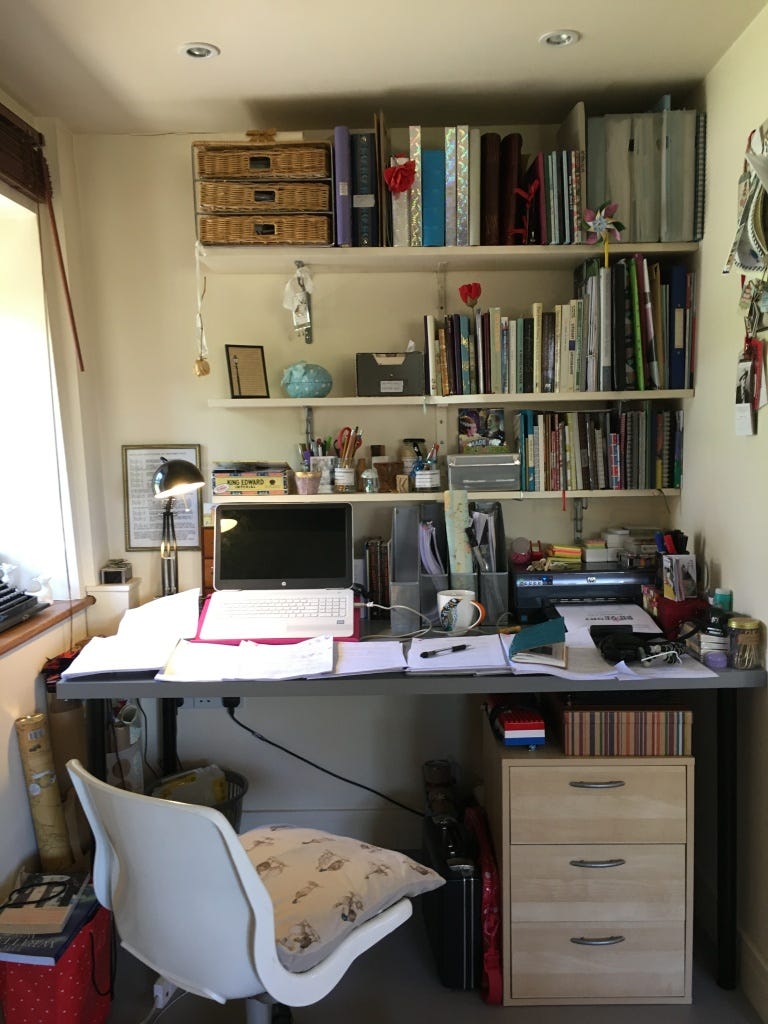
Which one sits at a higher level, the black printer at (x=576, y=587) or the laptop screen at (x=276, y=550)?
the laptop screen at (x=276, y=550)

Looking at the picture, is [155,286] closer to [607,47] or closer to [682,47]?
[607,47]

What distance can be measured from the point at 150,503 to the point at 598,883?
5.62 ft

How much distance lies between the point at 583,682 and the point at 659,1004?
854 mm

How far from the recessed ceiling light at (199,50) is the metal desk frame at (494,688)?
1.54 meters

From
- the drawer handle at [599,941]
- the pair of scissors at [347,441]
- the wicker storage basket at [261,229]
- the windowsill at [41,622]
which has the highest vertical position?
the wicker storage basket at [261,229]

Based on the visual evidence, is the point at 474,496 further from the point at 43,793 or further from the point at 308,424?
the point at 43,793

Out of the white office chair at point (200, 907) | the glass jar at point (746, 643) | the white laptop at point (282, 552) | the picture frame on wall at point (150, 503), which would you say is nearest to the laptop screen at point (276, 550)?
the white laptop at point (282, 552)

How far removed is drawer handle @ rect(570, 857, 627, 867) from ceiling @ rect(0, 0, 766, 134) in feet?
6.55

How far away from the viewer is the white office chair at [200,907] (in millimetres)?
1171

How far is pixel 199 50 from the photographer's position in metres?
1.83

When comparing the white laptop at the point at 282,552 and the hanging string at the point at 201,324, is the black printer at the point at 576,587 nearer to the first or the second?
the white laptop at the point at 282,552

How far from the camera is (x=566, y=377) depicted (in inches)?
85.8

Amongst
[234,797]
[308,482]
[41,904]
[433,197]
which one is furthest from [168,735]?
[433,197]

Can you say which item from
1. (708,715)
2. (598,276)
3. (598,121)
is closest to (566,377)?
(598,276)
